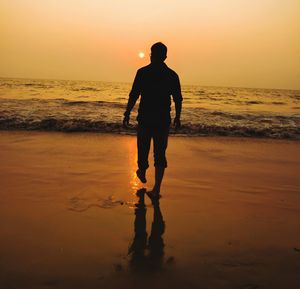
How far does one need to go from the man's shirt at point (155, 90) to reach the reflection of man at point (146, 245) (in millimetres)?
1128

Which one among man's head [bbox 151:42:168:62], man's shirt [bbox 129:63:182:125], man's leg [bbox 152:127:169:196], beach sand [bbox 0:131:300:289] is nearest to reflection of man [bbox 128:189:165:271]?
beach sand [bbox 0:131:300:289]

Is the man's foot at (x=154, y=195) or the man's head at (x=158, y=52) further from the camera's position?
the man's foot at (x=154, y=195)

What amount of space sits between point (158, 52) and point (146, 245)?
2.30 m

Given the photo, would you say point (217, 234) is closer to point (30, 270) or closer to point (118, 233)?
point (118, 233)

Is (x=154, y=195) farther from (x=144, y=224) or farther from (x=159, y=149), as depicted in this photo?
(x=144, y=224)

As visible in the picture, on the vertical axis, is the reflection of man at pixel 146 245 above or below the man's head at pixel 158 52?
below

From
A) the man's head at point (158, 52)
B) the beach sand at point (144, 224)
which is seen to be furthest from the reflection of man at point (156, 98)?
the beach sand at point (144, 224)

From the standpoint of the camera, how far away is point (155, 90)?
4.19 meters

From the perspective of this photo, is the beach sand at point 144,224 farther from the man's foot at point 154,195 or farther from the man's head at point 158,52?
the man's head at point 158,52

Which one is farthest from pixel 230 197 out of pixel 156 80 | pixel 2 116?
pixel 2 116

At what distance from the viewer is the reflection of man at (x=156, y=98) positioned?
13.7 ft

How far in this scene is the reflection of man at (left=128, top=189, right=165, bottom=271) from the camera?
8.69 feet

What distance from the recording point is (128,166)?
6.02 m

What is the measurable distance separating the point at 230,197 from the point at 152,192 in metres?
1.02
